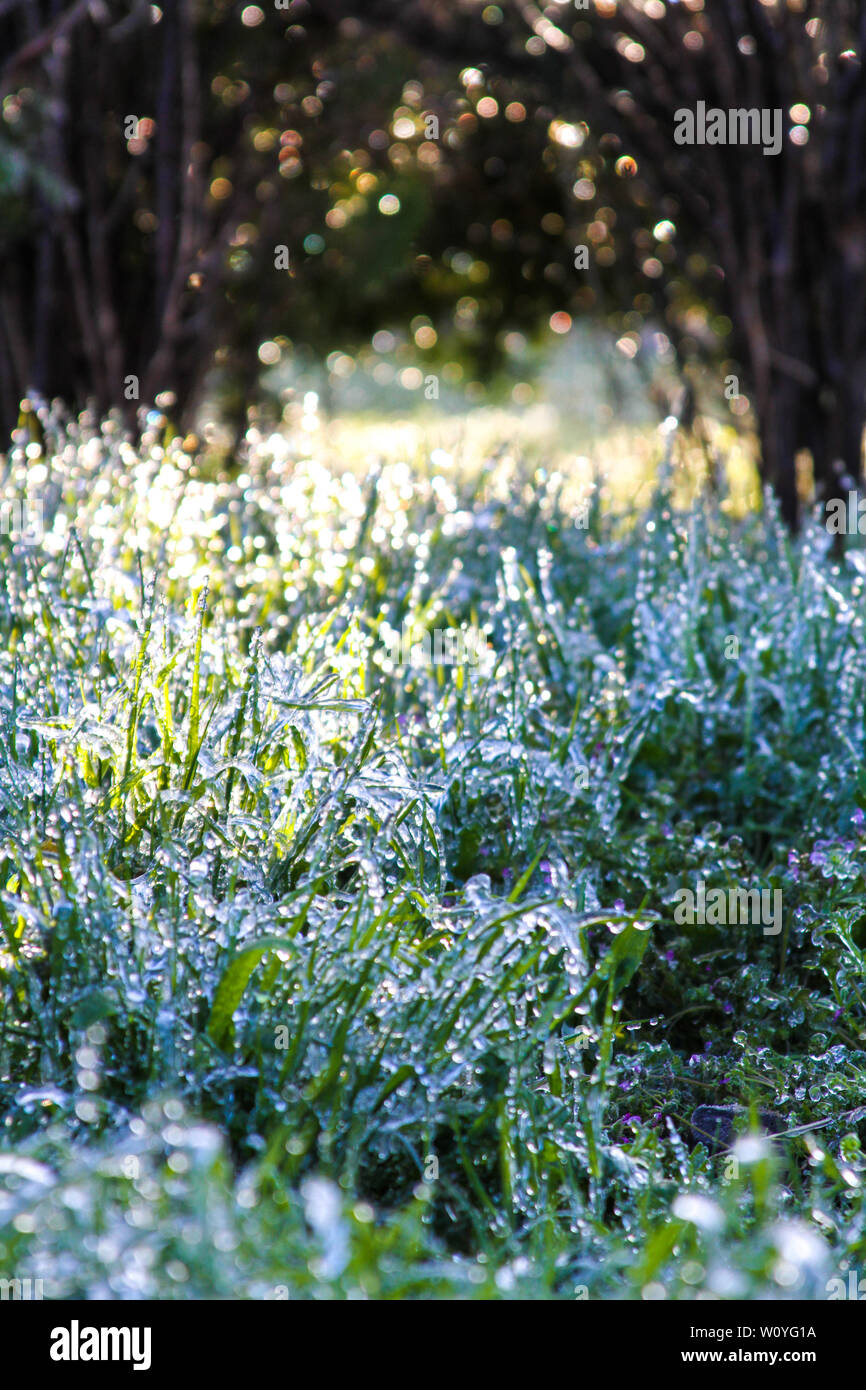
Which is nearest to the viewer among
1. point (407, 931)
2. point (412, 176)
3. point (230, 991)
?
point (230, 991)

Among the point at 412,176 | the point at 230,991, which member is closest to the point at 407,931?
the point at 230,991

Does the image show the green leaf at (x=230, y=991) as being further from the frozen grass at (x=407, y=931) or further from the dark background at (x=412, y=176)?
the dark background at (x=412, y=176)

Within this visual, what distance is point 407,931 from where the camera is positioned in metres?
1.59

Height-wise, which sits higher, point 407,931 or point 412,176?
point 412,176

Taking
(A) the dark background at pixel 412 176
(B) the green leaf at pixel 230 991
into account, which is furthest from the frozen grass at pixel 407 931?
(A) the dark background at pixel 412 176

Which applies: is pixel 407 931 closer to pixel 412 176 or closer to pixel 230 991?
pixel 230 991

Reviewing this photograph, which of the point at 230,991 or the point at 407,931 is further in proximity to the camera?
the point at 407,931

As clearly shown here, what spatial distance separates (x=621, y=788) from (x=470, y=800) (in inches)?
13.8

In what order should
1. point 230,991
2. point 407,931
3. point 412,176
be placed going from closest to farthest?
point 230,991 → point 407,931 → point 412,176

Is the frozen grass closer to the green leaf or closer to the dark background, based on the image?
the green leaf

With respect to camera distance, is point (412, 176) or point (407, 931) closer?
point (407, 931)

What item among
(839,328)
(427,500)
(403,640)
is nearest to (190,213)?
(427,500)

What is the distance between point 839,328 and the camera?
4469mm

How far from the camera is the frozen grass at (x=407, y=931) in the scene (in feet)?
3.82
